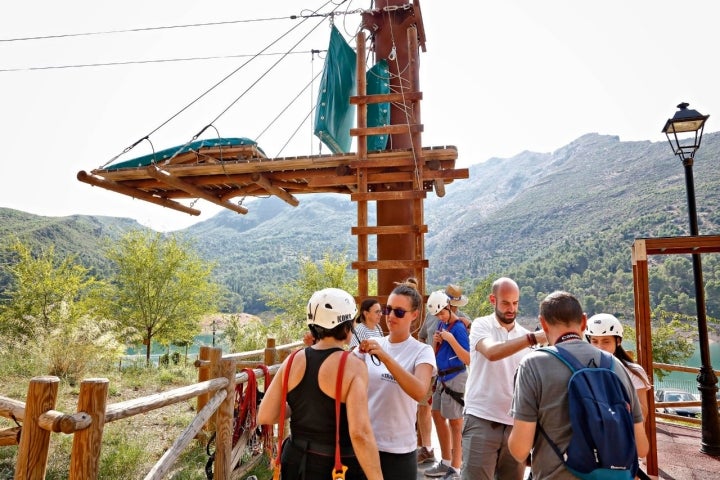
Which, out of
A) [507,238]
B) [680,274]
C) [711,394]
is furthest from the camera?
[507,238]

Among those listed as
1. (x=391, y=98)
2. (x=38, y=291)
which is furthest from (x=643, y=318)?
(x=38, y=291)

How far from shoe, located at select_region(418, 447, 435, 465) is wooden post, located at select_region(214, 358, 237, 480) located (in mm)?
2075

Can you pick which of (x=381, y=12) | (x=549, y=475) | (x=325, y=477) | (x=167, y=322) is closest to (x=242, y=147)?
(x=381, y=12)

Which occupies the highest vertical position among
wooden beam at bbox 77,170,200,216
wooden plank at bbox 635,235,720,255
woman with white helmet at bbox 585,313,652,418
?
wooden beam at bbox 77,170,200,216

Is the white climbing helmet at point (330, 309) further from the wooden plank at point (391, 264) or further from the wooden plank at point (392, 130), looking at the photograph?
the wooden plank at point (392, 130)

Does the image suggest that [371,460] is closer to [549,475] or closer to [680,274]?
[549,475]

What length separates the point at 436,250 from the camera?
17075 centimetres

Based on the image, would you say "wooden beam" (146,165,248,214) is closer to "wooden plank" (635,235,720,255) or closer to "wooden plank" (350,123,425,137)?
"wooden plank" (350,123,425,137)

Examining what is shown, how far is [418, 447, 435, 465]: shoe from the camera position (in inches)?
195

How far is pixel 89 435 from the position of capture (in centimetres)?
266

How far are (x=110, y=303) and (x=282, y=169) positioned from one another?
25.7m

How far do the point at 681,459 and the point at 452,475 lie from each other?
10.6ft

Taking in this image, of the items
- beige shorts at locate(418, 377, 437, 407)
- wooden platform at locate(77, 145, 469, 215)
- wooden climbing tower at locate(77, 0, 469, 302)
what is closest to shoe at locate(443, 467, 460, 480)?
beige shorts at locate(418, 377, 437, 407)

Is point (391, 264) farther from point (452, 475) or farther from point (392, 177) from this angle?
point (452, 475)
